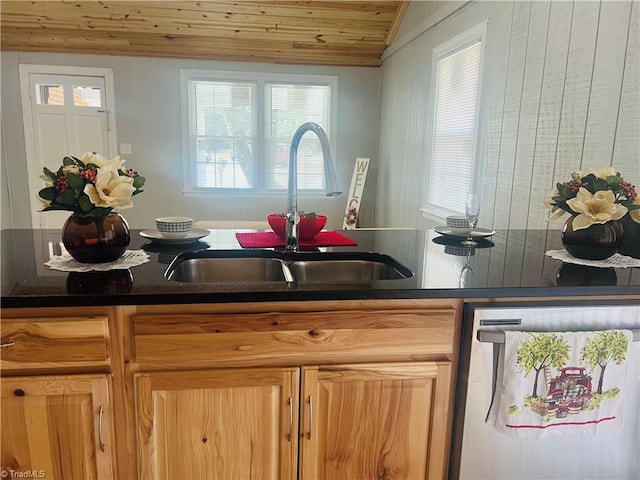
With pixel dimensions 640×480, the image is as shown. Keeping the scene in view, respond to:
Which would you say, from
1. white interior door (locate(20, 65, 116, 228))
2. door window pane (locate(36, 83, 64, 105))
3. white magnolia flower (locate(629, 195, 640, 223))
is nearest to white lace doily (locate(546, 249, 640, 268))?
white magnolia flower (locate(629, 195, 640, 223))

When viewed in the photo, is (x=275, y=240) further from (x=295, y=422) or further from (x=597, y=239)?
(x=597, y=239)

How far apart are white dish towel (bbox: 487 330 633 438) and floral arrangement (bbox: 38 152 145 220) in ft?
3.73

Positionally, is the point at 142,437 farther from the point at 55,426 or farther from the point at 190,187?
the point at 190,187

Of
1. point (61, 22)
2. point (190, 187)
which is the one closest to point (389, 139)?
point (190, 187)

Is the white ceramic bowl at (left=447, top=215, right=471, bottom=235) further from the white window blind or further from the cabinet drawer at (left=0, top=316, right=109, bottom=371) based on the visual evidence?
the white window blind

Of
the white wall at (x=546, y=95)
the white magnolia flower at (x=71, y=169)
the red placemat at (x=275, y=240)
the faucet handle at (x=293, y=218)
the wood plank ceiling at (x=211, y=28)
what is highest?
the wood plank ceiling at (x=211, y=28)

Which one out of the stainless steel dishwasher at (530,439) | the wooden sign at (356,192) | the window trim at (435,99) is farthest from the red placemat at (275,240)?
the wooden sign at (356,192)

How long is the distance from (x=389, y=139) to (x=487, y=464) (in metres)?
4.41

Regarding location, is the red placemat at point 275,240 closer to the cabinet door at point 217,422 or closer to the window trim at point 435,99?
the cabinet door at point 217,422

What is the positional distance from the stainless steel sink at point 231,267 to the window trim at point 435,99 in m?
2.03

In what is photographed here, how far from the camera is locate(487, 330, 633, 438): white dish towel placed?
1173mm

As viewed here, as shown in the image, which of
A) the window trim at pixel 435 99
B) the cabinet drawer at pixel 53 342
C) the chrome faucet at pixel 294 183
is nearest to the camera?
the cabinet drawer at pixel 53 342

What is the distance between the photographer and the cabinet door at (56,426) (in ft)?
3.58

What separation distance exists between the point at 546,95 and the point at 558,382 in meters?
1.79
